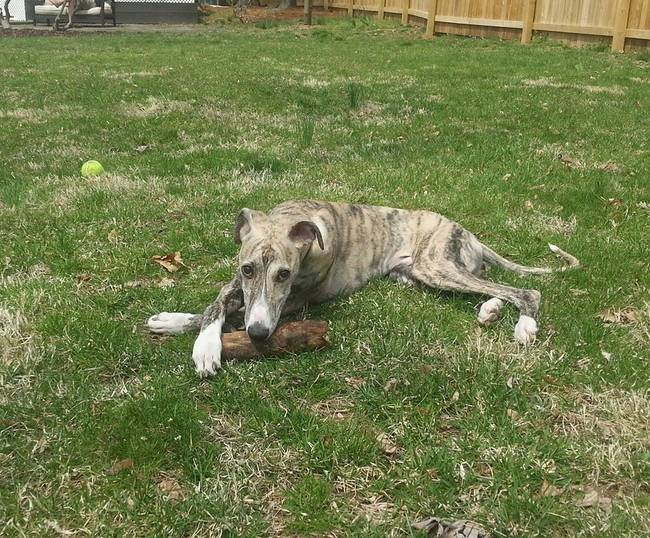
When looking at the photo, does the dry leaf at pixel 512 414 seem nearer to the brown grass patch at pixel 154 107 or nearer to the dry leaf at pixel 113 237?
the dry leaf at pixel 113 237

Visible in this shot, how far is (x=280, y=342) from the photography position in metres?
3.75

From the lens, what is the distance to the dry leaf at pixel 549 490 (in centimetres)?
281

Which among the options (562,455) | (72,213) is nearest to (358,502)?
(562,455)

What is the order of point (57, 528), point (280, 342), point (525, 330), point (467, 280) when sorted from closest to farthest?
1. point (57, 528)
2. point (280, 342)
3. point (525, 330)
4. point (467, 280)

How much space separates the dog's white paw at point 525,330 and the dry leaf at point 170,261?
7.88 feet

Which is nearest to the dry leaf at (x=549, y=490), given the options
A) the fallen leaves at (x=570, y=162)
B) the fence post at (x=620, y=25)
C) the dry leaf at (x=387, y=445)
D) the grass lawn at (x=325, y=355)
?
the grass lawn at (x=325, y=355)

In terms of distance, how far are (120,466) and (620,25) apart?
15974 millimetres

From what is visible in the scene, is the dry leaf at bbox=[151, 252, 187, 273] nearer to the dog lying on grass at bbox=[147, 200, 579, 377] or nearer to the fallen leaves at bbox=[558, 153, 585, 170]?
the dog lying on grass at bbox=[147, 200, 579, 377]

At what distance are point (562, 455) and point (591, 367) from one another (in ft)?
2.80

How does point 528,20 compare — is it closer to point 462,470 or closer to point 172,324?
point 172,324

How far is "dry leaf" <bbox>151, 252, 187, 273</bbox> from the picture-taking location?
5004mm

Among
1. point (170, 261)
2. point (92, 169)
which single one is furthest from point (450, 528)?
point (92, 169)

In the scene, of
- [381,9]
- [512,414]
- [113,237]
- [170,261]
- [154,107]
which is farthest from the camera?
[381,9]

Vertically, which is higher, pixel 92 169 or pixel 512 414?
pixel 92 169
